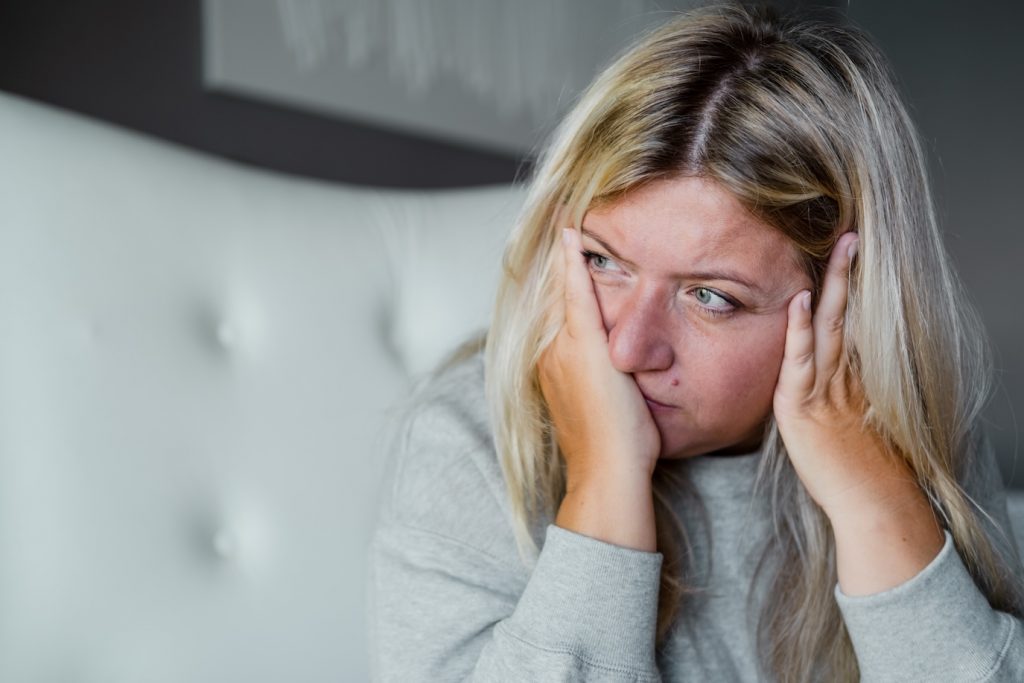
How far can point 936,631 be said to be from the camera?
92cm

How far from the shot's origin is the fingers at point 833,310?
974 mm

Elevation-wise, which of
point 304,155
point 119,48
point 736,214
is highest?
point 736,214

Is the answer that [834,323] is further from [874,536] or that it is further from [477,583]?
[477,583]

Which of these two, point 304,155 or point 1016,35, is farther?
point 1016,35

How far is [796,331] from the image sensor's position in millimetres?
971

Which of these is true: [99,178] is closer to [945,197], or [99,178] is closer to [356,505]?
[356,505]

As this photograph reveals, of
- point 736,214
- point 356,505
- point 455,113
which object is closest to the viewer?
point 736,214

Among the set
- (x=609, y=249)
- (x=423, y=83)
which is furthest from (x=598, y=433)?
(x=423, y=83)

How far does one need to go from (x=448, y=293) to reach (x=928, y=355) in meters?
0.62

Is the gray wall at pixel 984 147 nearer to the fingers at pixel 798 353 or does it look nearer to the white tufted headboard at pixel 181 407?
the fingers at pixel 798 353

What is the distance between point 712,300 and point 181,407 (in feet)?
1.83

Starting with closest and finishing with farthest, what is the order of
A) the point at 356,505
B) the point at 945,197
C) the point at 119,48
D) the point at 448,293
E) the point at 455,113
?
the point at 356,505 → the point at 448,293 → the point at 119,48 → the point at 455,113 → the point at 945,197

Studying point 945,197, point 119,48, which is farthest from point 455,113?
point 945,197

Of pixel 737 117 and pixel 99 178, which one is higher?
pixel 737 117
